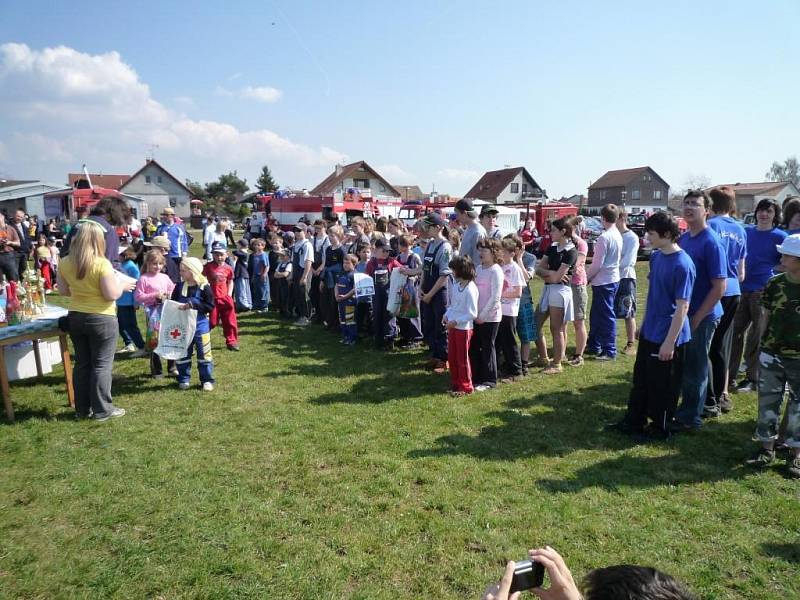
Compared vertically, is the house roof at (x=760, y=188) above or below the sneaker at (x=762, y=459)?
above

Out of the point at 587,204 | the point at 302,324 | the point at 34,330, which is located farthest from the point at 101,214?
the point at 587,204

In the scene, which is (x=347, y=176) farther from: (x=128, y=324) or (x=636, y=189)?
(x=128, y=324)

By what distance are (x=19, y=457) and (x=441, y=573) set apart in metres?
3.88

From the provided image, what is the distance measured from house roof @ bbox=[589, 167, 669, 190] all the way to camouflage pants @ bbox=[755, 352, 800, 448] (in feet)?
241

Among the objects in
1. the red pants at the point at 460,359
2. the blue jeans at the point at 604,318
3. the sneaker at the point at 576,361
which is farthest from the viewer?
the blue jeans at the point at 604,318

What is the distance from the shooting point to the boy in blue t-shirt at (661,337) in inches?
169

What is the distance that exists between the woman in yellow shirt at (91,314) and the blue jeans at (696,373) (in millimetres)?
5651

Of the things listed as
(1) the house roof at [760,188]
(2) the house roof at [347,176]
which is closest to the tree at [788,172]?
(1) the house roof at [760,188]

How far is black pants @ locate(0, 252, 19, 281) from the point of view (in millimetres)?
10953

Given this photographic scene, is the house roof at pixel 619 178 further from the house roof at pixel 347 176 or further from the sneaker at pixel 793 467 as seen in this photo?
the sneaker at pixel 793 467

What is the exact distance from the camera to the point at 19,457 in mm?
4445

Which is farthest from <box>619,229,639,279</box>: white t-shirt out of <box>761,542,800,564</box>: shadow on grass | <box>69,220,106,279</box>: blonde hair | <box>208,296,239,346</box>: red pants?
<box>69,220,106,279</box>: blonde hair

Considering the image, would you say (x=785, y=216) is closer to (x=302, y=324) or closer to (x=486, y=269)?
(x=486, y=269)

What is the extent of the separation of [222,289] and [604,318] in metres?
5.77
